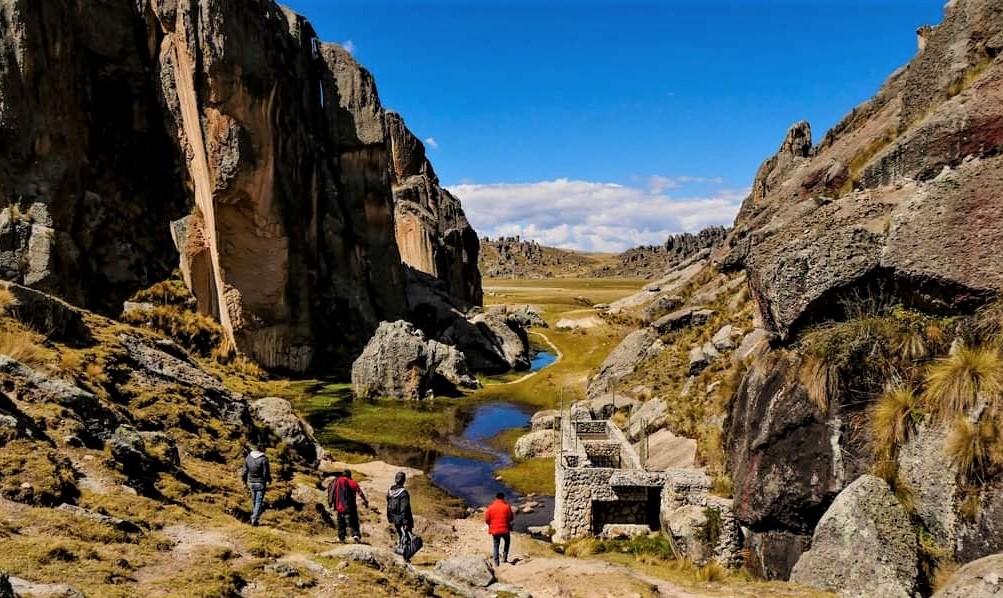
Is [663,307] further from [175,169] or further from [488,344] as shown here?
[175,169]

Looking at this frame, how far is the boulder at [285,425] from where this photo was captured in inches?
1197

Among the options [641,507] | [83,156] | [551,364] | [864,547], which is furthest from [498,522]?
[83,156]

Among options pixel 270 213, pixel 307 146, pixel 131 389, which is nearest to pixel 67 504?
pixel 131 389

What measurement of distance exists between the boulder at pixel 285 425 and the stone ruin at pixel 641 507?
1311 centimetres

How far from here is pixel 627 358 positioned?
165 feet

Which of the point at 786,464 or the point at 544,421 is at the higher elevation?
the point at 786,464

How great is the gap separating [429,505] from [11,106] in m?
54.0

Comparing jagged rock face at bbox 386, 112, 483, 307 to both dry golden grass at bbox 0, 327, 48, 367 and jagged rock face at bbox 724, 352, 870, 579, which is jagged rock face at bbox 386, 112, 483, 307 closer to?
dry golden grass at bbox 0, 327, 48, 367

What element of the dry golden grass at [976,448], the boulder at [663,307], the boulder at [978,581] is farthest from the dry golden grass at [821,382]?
the boulder at [663,307]

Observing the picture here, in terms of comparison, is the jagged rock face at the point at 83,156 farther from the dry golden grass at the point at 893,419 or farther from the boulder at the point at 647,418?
the dry golden grass at the point at 893,419

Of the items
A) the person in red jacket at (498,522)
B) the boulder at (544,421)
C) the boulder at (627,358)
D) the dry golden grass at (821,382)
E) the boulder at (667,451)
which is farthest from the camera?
the boulder at (627,358)

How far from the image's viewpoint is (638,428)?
108 feet

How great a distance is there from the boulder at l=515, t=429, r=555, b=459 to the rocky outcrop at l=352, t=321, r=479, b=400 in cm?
2136

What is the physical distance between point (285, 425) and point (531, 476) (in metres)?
14.3
